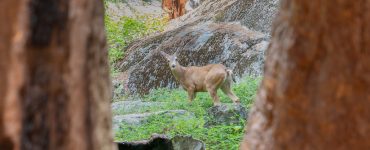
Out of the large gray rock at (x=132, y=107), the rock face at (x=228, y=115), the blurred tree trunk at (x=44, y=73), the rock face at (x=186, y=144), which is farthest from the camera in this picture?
the large gray rock at (x=132, y=107)

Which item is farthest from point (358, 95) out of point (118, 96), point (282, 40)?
point (118, 96)

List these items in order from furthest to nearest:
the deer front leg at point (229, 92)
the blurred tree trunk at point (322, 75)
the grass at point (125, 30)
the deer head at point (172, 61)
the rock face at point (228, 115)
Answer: the grass at point (125, 30)
the deer head at point (172, 61)
the deer front leg at point (229, 92)
the rock face at point (228, 115)
the blurred tree trunk at point (322, 75)

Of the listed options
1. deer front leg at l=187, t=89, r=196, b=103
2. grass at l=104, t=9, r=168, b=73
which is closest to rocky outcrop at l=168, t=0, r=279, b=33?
grass at l=104, t=9, r=168, b=73

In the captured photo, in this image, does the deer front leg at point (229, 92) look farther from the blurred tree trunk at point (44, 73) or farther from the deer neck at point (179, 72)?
the blurred tree trunk at point (44, 73)

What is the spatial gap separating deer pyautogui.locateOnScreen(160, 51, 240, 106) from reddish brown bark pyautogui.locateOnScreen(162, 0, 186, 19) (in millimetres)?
10211

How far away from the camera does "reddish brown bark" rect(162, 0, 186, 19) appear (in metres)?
28.6

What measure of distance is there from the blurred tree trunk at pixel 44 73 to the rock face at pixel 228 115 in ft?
29.8

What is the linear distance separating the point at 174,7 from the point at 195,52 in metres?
9.06

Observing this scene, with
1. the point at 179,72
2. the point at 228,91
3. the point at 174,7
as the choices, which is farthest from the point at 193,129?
the point at 174,7

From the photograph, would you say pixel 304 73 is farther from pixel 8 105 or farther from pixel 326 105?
pixel 8 105

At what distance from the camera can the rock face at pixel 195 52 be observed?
18.2 m

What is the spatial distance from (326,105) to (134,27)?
70.8 ft

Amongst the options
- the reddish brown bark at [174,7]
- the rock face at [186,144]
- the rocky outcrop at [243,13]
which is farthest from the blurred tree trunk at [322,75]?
the reddish brown bark at [174,7]

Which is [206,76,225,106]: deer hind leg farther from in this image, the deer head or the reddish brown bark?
the reddish brown bark
